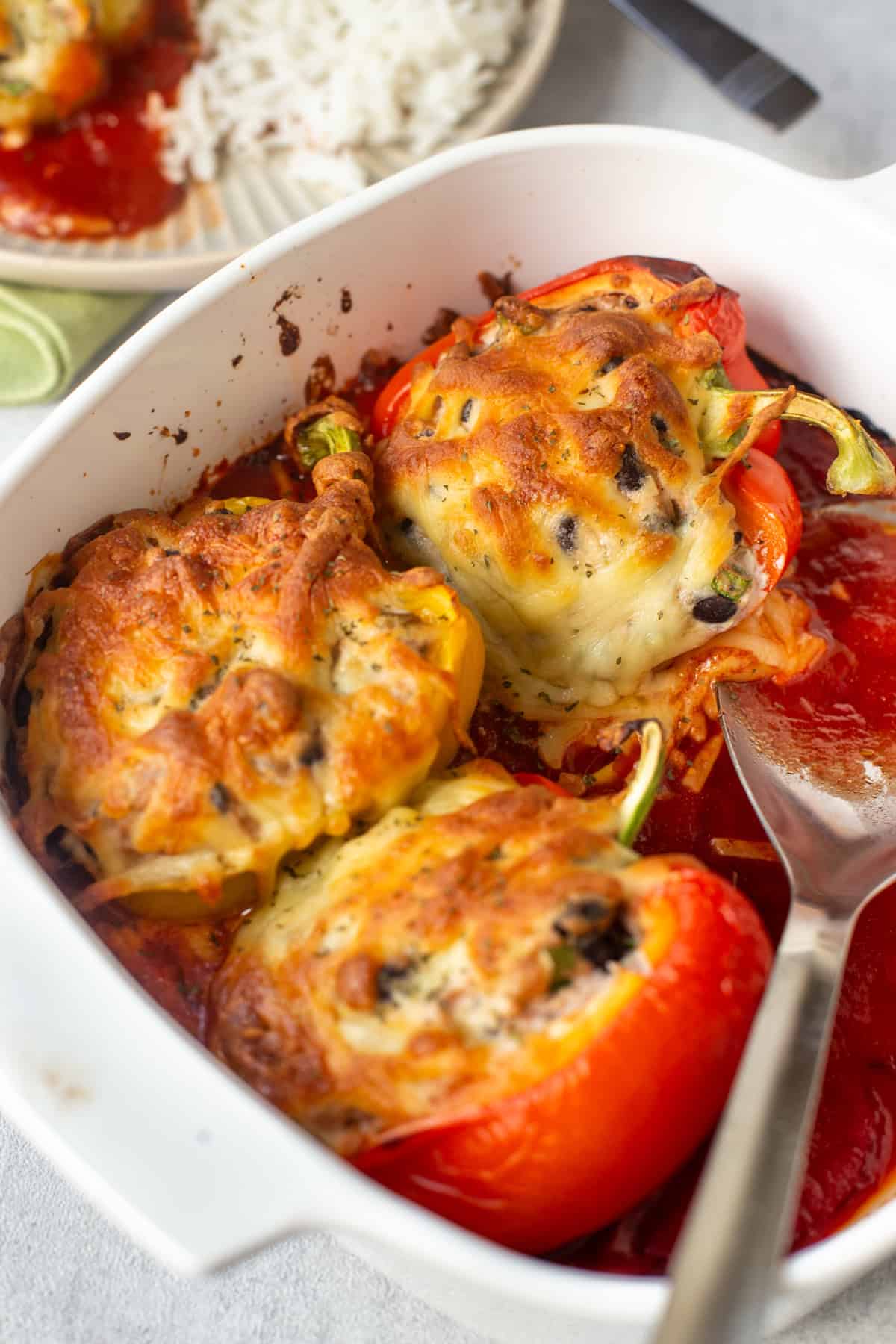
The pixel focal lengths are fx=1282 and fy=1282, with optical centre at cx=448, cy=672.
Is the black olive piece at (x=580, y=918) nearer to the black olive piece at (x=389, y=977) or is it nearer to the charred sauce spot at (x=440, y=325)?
the black olive piece at (x=389, y=977)

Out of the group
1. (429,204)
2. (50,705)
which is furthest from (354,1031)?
(429,204)

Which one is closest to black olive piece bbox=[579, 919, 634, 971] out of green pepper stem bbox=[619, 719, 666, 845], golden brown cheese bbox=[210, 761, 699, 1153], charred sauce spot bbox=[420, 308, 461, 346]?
golden brown cheese bbox=[210, 761, 699, 1153]

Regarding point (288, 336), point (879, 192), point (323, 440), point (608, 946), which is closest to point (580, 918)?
point (608, 946)

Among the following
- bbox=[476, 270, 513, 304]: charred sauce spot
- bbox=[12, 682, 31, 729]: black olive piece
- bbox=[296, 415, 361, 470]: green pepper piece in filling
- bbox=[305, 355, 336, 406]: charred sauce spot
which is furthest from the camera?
bbox=[476, 270, 513, 304]: charred sauce spot

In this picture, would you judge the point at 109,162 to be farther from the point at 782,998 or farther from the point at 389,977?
the point at 782,998

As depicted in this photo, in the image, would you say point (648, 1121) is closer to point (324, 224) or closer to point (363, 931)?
point (363, 931)

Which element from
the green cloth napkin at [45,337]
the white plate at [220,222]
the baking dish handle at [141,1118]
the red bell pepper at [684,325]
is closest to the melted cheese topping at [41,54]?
the white plate at [220,222]

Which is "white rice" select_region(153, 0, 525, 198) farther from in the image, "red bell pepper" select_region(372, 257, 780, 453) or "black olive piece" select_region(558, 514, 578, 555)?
"black olive piece" select_region(558, 514, 578, 555)
